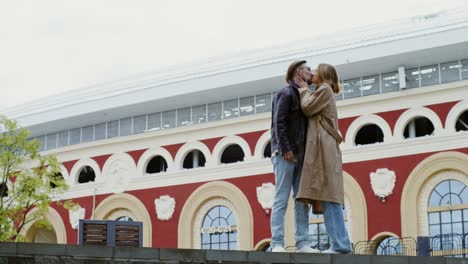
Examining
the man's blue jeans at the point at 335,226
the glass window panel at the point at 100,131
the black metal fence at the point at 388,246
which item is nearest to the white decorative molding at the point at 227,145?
the glass window panel at the point at 100,131

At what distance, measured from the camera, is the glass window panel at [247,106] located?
3369cm

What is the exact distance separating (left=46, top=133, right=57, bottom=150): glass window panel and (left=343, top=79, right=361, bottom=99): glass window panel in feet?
42.8

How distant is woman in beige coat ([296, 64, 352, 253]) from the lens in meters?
10.4

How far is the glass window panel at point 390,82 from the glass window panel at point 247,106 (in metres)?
5.01

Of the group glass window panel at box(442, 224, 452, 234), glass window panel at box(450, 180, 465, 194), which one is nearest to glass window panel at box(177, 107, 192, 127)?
glass window panel at box(450, 180, 465, 194)

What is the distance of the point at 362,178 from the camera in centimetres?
3064

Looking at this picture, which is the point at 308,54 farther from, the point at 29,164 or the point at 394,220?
the point at 29,164

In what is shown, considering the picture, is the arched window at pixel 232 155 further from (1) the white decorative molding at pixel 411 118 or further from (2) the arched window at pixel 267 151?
(1) the white decorative molding at pixel 411 118

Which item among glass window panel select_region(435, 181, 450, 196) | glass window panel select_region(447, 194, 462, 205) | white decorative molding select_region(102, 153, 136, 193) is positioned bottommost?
glass window panel select_region(447, 194, 462, 205)

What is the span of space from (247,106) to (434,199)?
7.82 metres

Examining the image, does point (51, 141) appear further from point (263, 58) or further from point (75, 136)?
point (263, 58)

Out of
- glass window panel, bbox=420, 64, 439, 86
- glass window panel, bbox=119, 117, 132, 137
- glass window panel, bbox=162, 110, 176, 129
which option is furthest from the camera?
glass window panel, bbox=119, 117, 132, 137

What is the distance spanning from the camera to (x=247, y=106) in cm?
3375

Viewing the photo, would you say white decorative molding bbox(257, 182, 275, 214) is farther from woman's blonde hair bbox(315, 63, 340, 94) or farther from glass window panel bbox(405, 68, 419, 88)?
woman's blonde hair bbox(315, 63, 340, 94)
